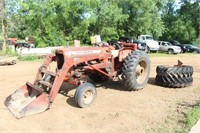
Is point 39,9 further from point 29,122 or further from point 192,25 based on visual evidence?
point 192,25

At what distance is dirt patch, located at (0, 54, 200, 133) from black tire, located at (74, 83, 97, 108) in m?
0.15

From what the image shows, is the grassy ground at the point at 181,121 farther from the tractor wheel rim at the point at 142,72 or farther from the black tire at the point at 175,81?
the tractor wheel rim at the point at 142,72

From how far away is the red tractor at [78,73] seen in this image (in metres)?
5.82

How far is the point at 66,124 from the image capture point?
17.0 ft

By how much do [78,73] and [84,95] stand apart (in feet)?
2.41

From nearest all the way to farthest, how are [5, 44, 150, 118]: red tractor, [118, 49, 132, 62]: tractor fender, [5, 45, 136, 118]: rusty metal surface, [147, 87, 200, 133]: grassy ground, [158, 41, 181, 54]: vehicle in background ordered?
[147, 87, 200, 133]: grassy ground → [5, 45, 136, 118]: rusty metal surface → [5, 44, 150, 118]: red tractor → [118, 49, 132, 62]: tractor fender → [158, 41, 181, 54]: vehicle in background

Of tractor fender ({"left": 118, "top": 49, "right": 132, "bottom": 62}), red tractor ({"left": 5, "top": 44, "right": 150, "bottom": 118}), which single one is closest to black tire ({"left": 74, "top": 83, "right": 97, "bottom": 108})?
red tractor ({"left": 5, "top": 44, "right": 150, "bottom": 118})

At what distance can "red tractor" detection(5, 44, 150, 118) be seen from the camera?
19.1 feet

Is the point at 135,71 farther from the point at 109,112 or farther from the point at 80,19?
the point at 80,19

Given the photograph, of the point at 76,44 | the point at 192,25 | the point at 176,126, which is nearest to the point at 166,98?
the point at 176,126

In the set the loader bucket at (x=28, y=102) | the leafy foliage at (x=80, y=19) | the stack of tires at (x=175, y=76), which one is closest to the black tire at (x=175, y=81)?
the stack of tires at (x=175, y=76)

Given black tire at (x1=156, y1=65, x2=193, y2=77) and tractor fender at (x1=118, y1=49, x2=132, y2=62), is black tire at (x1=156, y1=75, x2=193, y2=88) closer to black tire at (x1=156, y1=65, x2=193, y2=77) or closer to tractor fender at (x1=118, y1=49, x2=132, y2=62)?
black tire at (x1=156, y1=65, x2=193, y2=77)

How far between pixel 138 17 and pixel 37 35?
12629 millimetres

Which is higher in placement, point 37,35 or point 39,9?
point 39,9
